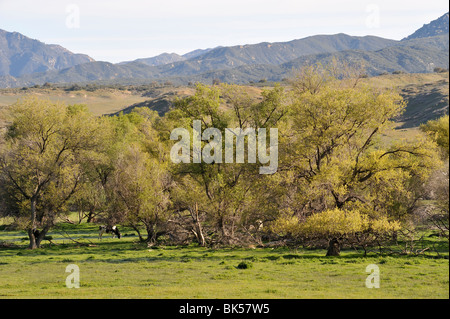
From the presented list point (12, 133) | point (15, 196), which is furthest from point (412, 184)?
point (12, 133)

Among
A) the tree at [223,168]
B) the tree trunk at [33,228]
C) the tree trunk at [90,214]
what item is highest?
Result: the tree at [223,168]

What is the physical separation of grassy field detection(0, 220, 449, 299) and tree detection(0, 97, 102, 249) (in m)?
4.26

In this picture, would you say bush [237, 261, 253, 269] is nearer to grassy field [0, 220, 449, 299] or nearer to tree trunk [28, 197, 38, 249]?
grassy field [0, 220, 449, 299]

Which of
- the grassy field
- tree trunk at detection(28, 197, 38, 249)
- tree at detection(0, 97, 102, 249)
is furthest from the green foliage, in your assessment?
tree trunk at detection(28, 197, 38, 249)

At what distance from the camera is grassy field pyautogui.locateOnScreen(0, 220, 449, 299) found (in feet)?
70.4

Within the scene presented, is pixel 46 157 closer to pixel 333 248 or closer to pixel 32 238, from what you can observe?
pixel 32 238

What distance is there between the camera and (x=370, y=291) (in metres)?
20.8

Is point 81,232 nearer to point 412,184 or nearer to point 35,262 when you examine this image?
point 35,262

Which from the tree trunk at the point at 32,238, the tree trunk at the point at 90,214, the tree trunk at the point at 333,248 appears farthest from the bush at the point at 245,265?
the tree trunk at the point at 90,214
